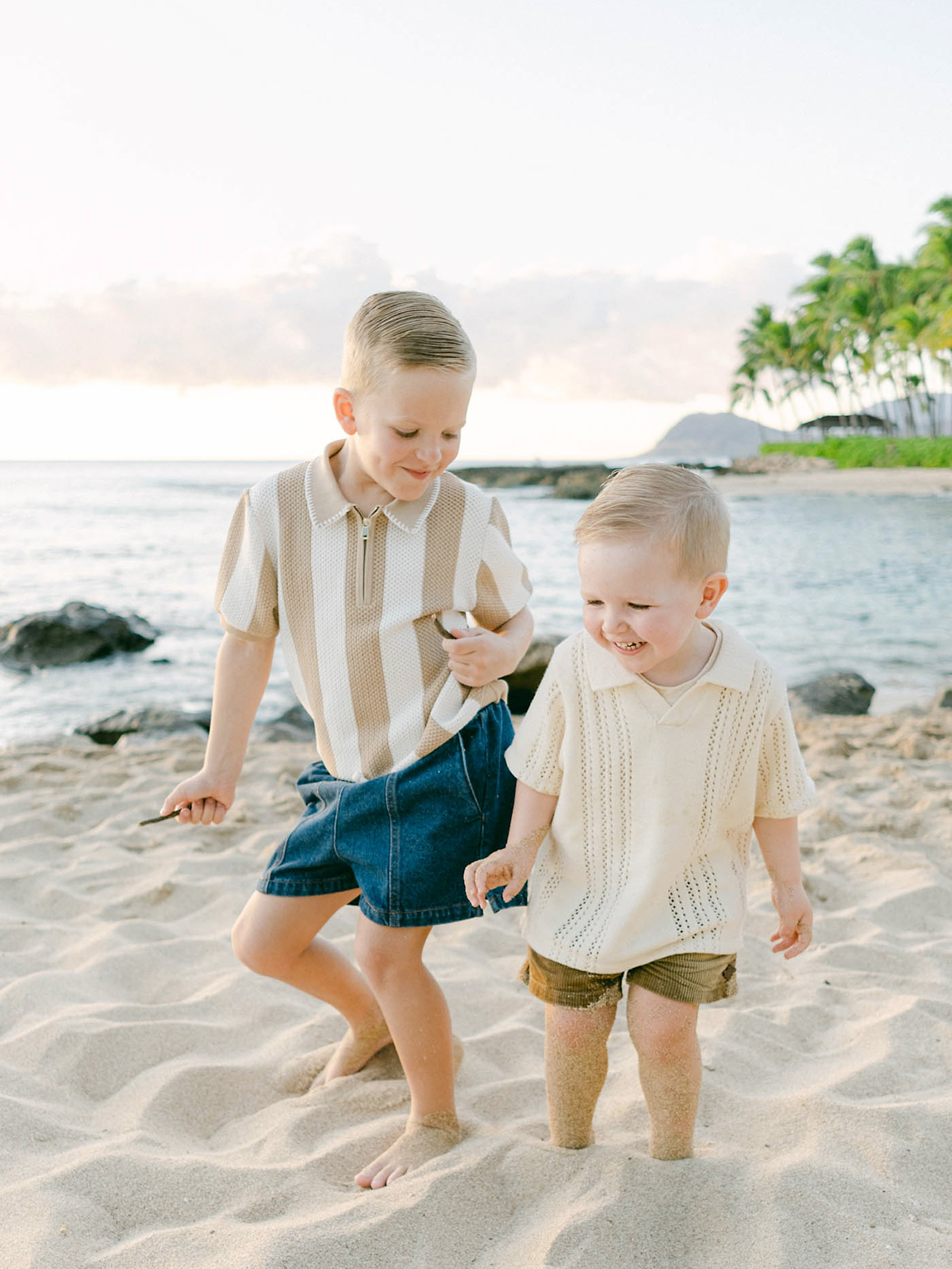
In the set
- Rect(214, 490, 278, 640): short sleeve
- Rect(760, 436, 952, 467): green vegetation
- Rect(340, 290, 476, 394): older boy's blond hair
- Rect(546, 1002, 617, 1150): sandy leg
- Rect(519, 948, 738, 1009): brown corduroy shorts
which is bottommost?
Rect(546, 1002, 617, 1150): sandy leg

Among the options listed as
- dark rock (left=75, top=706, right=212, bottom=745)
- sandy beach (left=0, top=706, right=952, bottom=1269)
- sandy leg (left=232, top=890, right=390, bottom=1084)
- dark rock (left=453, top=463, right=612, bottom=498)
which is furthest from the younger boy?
dark rock (left=453, top=463, right=612, bottom=498)

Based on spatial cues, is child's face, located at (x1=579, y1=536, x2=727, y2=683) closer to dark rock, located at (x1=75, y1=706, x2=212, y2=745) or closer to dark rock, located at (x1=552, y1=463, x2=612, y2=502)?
dark rock, located at (x1=75, y1=706, x2=212, y2=745)

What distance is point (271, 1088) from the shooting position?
8.19ft

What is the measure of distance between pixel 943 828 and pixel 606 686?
2814mm

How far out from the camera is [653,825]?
194cm

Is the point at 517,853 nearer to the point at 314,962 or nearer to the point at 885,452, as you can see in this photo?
the point at 314,962

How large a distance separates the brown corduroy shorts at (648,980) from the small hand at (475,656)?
55 centimetres

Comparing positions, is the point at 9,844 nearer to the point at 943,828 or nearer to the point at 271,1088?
the point at 271,1088

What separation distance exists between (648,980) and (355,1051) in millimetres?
912

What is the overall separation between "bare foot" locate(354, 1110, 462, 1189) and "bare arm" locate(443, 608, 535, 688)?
0.91 metres

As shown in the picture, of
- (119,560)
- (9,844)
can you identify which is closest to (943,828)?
(9,844)

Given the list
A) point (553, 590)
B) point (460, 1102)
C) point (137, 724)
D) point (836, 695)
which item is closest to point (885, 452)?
point (553, 590)

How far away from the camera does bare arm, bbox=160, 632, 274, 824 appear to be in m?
2.30

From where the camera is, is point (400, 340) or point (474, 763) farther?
point (474, 763)
